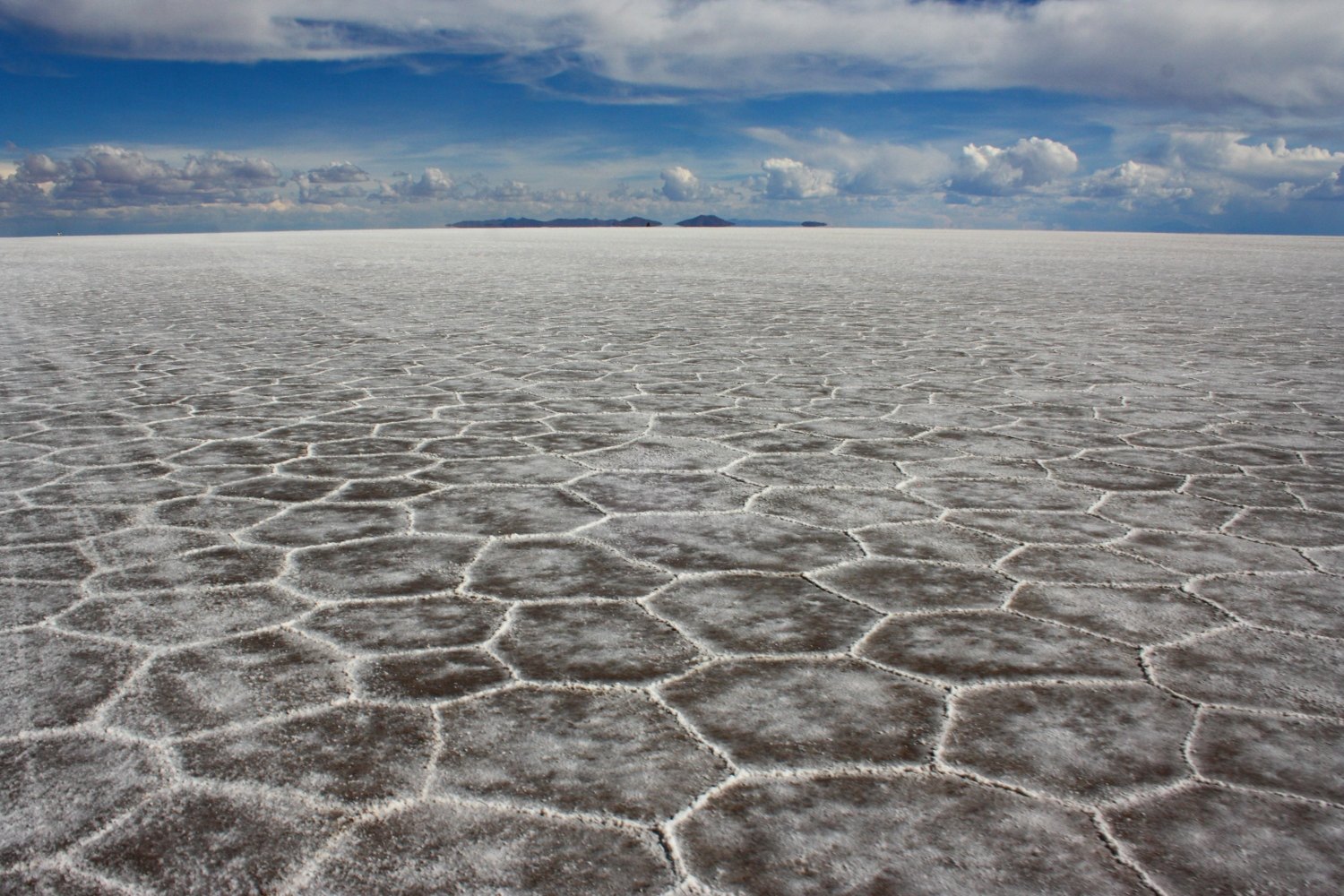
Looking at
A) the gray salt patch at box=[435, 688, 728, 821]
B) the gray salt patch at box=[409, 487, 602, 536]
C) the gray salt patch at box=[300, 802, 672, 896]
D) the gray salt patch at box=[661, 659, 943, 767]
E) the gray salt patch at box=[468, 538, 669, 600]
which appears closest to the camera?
the gray salt patch at box=[300, 802, 672, 896]

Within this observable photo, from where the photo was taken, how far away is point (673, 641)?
233 centimetres

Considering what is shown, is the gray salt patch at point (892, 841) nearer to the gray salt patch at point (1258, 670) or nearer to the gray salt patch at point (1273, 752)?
the gray salt patch at point (1273, 752)

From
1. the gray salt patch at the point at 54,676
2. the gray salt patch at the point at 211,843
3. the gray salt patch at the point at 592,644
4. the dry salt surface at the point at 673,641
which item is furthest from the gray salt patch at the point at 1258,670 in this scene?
the gray salt patch at the point at 54,676

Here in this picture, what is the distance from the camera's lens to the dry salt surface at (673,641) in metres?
1.60

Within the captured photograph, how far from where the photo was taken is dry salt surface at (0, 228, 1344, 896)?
160 centimetres

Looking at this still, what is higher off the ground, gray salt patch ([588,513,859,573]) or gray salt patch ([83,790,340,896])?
gray salt patch ([588,513,859,573])

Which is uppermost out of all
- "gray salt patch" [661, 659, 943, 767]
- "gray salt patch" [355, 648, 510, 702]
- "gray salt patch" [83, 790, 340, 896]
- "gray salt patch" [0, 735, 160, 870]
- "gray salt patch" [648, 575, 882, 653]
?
"gray salt patch" [661, 659, 943, 767]

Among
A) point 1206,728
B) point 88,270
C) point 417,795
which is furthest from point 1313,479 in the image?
point 88,270

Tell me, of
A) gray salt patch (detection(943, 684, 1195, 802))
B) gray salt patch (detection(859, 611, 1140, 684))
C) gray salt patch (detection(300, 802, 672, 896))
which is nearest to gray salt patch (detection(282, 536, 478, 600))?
gray salt patch (detection(300, 802, 672, 896))

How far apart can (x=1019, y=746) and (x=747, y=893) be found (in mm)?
672

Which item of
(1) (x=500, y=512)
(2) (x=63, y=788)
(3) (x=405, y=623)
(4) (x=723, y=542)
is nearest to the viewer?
(2) (x=63, y=788)

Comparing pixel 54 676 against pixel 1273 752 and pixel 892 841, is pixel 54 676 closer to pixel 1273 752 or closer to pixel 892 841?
pixel 892 841

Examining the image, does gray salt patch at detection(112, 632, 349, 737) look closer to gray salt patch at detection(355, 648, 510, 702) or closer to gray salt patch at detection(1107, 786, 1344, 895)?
gray salt patch at detection(355, 648, 510, 702)

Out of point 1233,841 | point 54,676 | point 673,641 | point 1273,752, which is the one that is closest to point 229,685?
point 54,676
